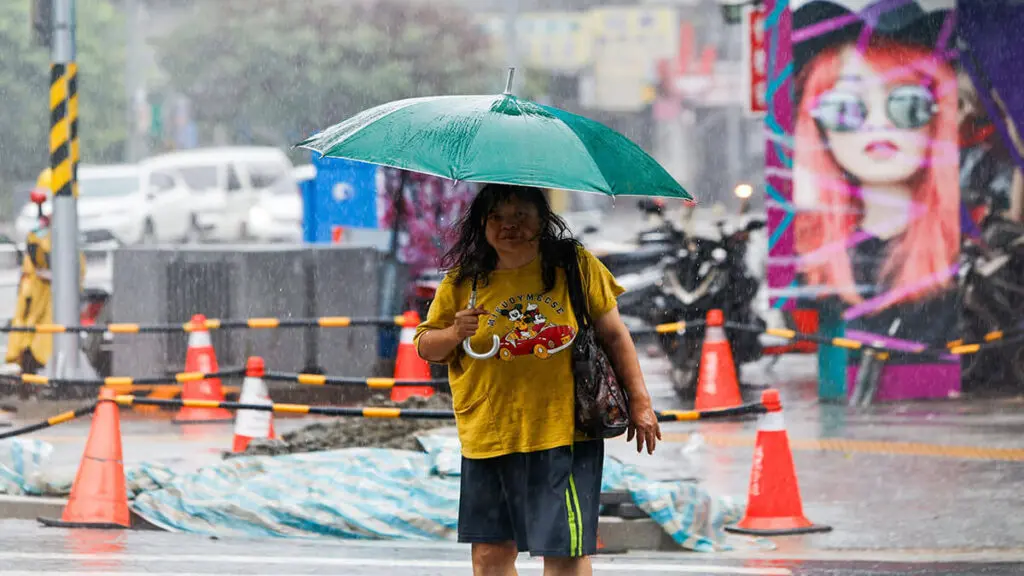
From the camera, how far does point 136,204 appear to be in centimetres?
3541

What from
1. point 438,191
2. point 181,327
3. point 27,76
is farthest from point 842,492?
point 27,76

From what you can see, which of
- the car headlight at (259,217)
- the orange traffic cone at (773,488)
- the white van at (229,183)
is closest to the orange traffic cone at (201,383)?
the orange traffic cone at (773,488)

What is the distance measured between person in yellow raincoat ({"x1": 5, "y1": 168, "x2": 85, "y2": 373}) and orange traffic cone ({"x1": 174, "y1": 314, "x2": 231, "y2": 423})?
323 cm

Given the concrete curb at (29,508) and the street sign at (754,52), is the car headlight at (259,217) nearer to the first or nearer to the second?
the street sign at (754,52)

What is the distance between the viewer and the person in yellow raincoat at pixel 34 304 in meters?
16.4

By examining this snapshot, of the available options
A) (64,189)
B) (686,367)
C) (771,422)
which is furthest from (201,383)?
(771,422)

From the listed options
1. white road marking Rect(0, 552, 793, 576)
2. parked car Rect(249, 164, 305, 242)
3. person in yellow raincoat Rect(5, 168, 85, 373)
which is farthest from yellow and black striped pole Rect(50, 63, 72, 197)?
parked car Rect(249, 164, 305, 242)

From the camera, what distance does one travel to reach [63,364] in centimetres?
1480

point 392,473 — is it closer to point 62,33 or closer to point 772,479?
point 772,479

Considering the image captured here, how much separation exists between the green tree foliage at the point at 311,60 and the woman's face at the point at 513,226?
47636 mm

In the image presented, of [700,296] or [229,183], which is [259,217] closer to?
[229,183]

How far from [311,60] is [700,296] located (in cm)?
4026

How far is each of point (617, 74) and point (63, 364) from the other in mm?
62653

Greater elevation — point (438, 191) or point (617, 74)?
point (617, 74)
